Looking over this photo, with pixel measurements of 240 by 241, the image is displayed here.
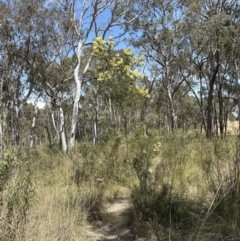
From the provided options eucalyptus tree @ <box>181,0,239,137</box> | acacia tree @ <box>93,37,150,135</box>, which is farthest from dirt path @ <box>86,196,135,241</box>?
eucalyptus tree @ <box>181,0,239,137</box>

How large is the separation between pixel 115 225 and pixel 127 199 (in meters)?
0.88

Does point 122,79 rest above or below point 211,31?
below

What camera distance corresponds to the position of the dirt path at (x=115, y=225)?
4.20m

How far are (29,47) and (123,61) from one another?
12.4 m

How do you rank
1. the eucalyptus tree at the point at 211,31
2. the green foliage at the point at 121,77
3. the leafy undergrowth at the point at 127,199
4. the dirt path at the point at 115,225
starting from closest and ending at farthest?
1. the leafy undergrowth at the point at 127,199
2. the dirt path at the point at 115,225
3. the green foliage at the point at 121,77
4. the eucalyptus tree at the point at 211,31

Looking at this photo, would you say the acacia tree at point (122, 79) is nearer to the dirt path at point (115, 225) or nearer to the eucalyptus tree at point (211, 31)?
the dirt path at point (115, 225)

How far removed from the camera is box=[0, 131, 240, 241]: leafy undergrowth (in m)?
3.47

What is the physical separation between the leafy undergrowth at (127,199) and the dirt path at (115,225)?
0.02 m

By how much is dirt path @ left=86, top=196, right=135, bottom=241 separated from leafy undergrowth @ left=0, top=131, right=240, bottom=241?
0.02m

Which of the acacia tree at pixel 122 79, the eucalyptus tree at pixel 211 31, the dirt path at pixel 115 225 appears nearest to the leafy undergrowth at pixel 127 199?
the dirt path at pixel 115 225

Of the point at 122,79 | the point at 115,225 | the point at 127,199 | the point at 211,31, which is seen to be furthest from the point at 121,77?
the point at 211,31

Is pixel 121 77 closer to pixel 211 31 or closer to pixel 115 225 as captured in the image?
pixel 115 225

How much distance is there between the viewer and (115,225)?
15.1ft

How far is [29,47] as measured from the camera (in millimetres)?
20594
